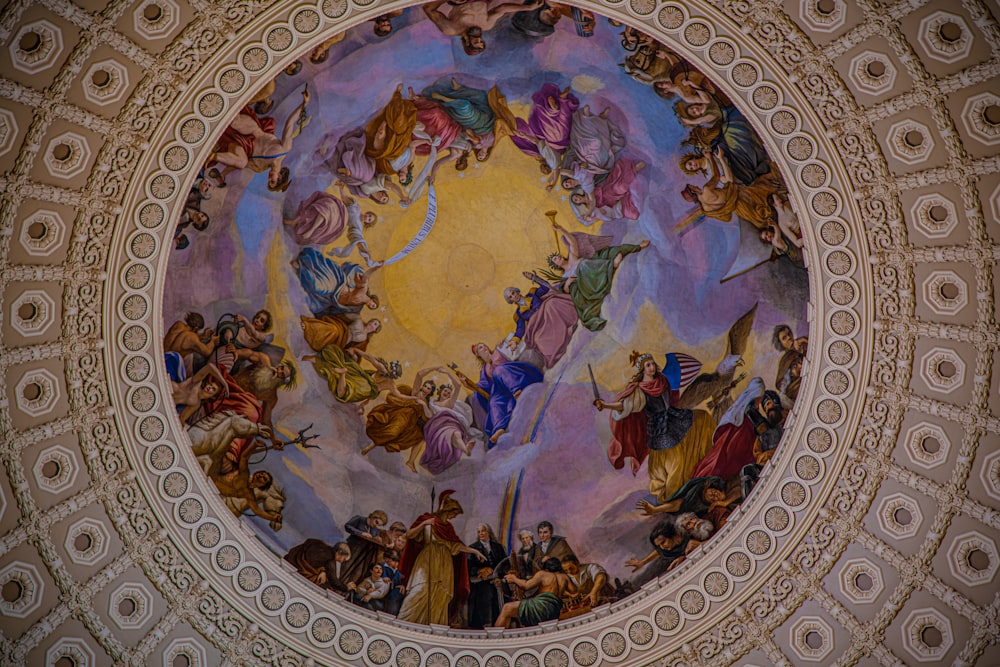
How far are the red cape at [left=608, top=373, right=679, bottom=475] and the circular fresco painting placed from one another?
0.04m

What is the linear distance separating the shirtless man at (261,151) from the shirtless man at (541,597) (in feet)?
27.7

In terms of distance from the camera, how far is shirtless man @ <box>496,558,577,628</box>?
61.5 feet

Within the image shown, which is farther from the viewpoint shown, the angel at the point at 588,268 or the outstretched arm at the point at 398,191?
the angel at the point at 588,268

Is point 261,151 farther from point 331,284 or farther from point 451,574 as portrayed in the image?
point 451,574

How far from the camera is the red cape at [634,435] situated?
19656mm

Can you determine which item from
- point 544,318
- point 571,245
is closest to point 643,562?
point 544,318

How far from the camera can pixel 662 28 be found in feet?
52.3

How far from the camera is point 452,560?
63.7 feet

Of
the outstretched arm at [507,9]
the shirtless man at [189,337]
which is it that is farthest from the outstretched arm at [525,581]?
the outstretched arm at [507,9]

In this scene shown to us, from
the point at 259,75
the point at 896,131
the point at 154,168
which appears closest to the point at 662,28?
the point at 896,131

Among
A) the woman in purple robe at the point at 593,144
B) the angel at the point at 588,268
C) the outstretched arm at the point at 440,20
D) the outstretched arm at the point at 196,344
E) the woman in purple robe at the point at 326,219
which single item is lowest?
the outstretched arm at the point at 196,344

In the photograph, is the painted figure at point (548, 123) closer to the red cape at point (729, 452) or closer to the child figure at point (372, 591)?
the red cape at point (729, 452)

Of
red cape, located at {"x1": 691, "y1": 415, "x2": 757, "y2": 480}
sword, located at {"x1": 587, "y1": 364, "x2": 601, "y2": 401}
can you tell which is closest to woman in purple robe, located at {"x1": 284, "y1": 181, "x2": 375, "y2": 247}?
sword, located at {"x1": 587, "y1": 364, "x2": 601, "y2": 401}

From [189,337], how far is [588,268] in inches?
294
